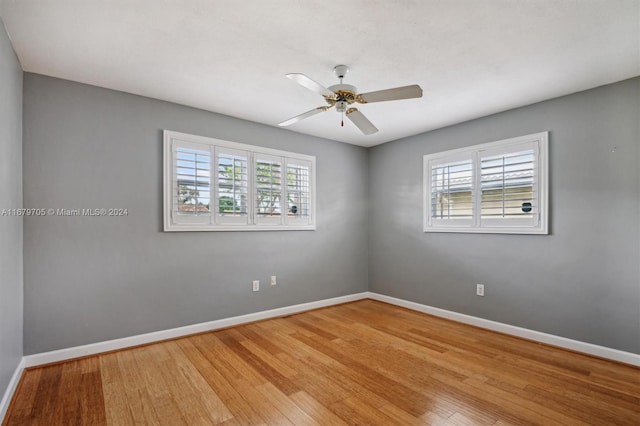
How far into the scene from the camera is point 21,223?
2.65 meters

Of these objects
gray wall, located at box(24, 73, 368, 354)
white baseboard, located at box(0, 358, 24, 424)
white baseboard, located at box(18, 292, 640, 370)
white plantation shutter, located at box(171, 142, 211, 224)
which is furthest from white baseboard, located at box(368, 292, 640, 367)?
white baseboard, located at box(0, 358, 24, 424)

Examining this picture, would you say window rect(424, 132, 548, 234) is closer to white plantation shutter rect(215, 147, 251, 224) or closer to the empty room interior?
the empty room interior

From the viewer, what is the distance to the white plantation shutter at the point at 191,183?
3.45 metres

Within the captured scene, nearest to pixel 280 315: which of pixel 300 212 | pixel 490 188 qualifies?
pixel 300 212

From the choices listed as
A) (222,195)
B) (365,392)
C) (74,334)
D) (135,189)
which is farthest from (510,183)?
(74,334)

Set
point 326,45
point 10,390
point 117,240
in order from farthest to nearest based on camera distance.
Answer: point 117,240, point 326,45, point 10,390

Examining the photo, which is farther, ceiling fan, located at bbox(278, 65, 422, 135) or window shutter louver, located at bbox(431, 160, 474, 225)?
window shutter louver, located at bbox(431, 160, 474, 225)

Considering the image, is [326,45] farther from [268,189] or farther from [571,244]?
[571,244]

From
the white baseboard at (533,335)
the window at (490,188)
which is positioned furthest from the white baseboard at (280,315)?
the window at (490,188)

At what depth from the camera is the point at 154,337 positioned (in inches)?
129

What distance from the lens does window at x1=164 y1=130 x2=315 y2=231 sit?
3.46m

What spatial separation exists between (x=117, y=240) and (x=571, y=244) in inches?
173

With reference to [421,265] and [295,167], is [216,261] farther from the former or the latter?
[421,265]

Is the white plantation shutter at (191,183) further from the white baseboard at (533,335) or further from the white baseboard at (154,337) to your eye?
the white baseboard at (533,335)
